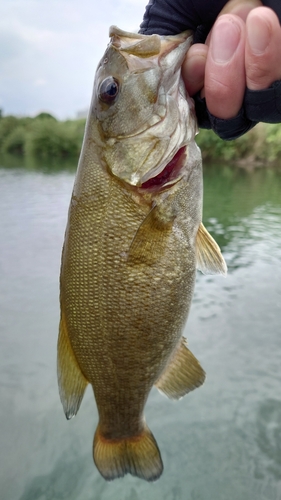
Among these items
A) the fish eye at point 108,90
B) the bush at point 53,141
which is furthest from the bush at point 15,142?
the fish eye at point 108,90

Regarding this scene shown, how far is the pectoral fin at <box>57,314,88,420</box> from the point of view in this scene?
2.18 metres

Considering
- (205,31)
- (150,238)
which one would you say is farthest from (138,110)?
(150,238)

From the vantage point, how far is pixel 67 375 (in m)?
2.20

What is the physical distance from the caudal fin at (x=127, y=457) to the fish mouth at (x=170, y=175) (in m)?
1.45

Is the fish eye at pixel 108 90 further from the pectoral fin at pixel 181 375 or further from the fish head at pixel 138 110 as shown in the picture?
the pectoral fin at pixel 181 375

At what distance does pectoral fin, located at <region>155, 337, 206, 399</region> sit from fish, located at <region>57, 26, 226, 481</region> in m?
0.17

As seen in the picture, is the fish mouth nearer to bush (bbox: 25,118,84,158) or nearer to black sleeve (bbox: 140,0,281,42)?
black sleeve (bbox: 140,0,281,42)

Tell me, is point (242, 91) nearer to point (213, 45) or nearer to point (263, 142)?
point (213, 45)

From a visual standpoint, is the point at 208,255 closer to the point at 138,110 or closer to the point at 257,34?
the point at 138,110

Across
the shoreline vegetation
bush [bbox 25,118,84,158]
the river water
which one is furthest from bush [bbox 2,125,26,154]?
the river water

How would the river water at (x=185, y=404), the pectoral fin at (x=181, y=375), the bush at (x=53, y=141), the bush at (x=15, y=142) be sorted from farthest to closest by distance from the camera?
the bush at (x=15, y=142) < the bush at (x=53, y=141) < the river water at (x=185, y=404) < the pectoral fin at (x=181, y=375)

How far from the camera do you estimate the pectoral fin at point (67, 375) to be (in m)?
2.18

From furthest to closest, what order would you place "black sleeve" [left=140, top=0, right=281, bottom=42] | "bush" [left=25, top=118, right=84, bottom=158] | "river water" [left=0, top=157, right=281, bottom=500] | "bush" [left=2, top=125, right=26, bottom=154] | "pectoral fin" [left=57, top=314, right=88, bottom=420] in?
"bush" [left=2, top=125, right=26, bottom=154] < "bush" [left=25, top=118, right=84, bottom=158] < "river water" [left=0, top=157, right=281, bottom=500] < "pectoral fin" [left=57, top=314, right=88, bottom=420] < "black sleeve" [left=140, top=0, right=281, bottom=42]

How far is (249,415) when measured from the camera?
6742 mm
